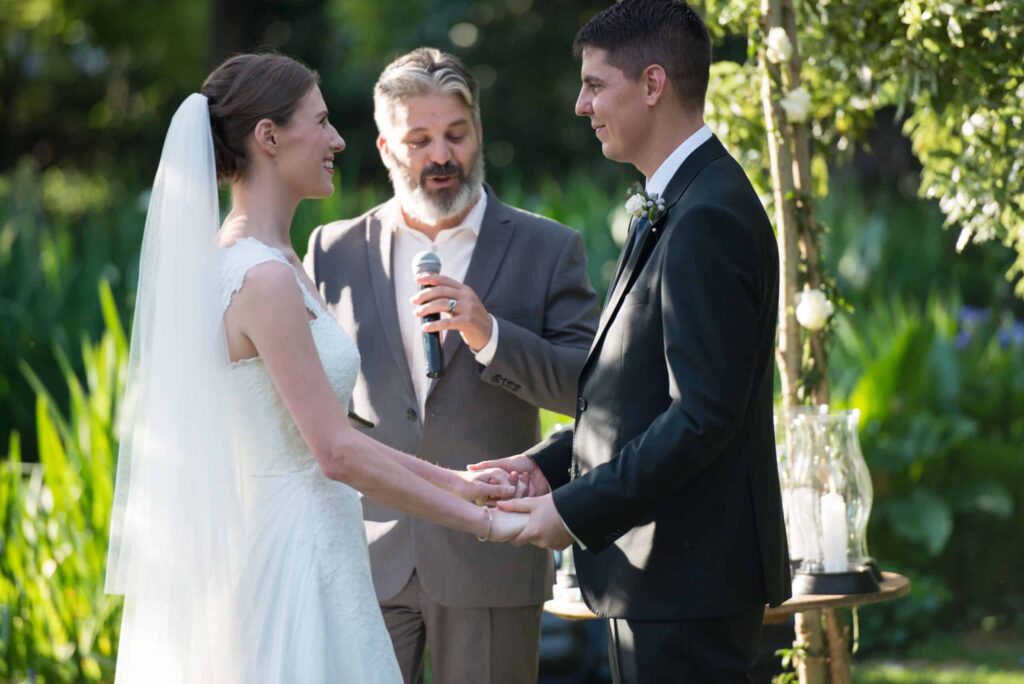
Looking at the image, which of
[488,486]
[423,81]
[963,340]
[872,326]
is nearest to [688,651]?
[488,486]

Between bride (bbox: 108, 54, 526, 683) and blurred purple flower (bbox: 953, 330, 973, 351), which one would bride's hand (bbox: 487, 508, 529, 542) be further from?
blurred purple flower (bbox: 953, 330, 973, 351)

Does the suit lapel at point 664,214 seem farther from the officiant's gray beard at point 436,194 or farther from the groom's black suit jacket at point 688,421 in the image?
the officiant's gray beard at point 436,194

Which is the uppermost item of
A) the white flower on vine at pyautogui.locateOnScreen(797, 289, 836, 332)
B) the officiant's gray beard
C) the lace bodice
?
the officiant's gray beard

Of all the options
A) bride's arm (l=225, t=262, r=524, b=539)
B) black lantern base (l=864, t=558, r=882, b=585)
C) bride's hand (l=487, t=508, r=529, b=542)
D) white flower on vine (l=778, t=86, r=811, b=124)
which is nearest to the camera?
bride's arm (l=225, t=262, r=524, b=539)

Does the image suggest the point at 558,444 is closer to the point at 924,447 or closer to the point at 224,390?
the point at 224,390

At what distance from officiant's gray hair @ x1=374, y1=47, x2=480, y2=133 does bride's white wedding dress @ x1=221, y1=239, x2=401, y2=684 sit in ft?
2.63

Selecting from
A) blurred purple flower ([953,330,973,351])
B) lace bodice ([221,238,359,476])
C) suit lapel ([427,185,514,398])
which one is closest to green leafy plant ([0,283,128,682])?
suit lapel ([427,185,514,398])

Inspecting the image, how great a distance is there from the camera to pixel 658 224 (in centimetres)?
287

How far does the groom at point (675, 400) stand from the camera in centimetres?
269

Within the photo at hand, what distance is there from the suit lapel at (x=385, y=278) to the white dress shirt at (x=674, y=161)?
939 millimetres

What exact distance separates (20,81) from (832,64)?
1763cm

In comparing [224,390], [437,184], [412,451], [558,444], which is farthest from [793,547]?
[224,390]

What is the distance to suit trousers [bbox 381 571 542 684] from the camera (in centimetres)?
355

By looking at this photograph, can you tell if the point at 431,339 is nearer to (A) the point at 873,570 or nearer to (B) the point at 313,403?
(B) the point at 313,403
